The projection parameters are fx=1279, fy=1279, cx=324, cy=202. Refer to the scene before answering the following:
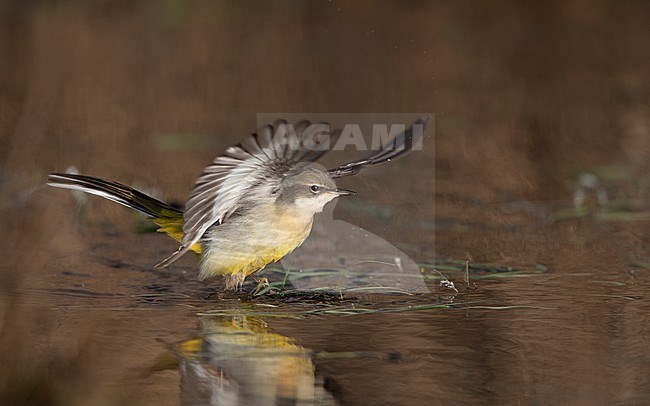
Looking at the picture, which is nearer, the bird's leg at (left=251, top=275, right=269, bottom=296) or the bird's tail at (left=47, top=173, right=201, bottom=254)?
the bird's leg at (left=251, top=275, right=269, bottom=296)

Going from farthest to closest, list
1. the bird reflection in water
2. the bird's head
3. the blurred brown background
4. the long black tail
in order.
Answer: the blurred brown background, the long black tail, the bird's head, the bird reflection in water

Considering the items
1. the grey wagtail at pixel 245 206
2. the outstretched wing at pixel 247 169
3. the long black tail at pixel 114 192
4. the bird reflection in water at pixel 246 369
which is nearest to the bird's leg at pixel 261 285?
the grey wagtail at pixel 245 206

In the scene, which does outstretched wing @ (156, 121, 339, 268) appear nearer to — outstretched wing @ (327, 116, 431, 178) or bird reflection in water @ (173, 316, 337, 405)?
outstretched wing @ (327, 116, 431, 178)

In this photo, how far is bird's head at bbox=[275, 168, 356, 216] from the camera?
6324 mm

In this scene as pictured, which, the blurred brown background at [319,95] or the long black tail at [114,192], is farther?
the blurred brown background at [319,95]

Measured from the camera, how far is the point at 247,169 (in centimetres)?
613

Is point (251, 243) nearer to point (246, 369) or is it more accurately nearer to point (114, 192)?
point (114, 192)

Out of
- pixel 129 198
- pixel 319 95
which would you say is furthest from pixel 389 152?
pixel 319 95

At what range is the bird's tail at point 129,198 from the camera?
6.58m

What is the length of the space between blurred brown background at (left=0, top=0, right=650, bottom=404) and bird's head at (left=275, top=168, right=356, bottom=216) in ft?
2.91

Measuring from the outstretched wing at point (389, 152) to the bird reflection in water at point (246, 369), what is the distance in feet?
3.92

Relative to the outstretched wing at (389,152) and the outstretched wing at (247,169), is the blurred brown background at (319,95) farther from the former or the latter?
the outstretched wing at (389,152)

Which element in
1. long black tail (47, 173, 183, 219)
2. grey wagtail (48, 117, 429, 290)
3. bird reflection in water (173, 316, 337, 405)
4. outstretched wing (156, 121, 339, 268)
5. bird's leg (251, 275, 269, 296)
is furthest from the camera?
long black tail (47, 173, 183, 219)

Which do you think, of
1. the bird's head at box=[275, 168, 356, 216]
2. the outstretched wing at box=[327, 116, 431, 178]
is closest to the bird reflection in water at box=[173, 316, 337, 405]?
the bird's head at box=[275, 168, 356, 216]
